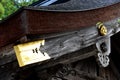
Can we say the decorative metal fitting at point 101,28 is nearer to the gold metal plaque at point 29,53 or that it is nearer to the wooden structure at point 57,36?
the wooden structure at point 57,36

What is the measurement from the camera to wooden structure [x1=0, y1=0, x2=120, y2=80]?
93.7 inches

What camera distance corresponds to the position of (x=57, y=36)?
2680mm

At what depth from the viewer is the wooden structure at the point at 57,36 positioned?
2.38 metres

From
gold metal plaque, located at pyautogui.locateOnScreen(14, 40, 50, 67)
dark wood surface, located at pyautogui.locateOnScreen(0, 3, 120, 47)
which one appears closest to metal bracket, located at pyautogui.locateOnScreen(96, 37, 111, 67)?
dark wood surface, located at pyautogui.locateOnScreen(0, 3, 120, 47)

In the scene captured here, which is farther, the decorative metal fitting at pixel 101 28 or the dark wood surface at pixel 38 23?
the decorative metal fitting at pixel 101 28

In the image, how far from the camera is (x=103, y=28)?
317 centimetres

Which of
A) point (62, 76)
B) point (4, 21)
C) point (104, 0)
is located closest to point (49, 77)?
point (62, 76)

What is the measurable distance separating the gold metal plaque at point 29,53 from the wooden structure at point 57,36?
4cm

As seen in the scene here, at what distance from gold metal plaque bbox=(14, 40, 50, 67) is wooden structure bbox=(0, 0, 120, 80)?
0.04 metres

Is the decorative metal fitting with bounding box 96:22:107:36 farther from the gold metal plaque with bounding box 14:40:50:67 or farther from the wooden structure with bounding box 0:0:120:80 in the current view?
the gold metal plaque with bounding box 14:40:50:67

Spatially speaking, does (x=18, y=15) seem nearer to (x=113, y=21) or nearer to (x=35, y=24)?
(x=35, y=24)

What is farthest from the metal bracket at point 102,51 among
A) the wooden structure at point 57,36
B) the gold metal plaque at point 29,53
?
the gold metal plaque at point 29,53

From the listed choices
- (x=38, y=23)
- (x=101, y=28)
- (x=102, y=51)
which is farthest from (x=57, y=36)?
(x=102, y=51)

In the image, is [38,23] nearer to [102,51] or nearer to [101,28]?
[101,28]
